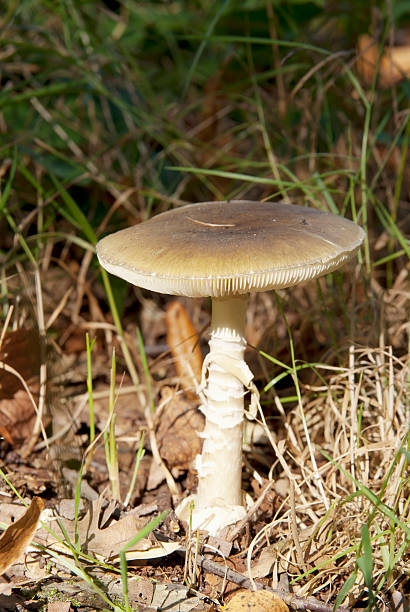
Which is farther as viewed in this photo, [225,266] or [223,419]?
[223,419]

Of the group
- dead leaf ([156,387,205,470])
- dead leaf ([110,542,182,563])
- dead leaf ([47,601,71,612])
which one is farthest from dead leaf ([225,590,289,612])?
dead leaf ([156,387,205,470])

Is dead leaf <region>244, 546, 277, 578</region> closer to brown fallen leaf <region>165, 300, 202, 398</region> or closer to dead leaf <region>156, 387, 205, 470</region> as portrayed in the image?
dead leaf <region>156, 387, 205, 470</region>

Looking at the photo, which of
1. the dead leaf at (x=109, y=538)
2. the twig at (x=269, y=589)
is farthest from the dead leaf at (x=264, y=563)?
the dead leaf at (x=109, y=538)

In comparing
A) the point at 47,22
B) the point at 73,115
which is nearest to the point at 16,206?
the point at 73,115

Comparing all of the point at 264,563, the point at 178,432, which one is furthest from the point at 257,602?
the point at 178,432

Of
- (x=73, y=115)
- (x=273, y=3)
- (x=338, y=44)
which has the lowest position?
(x=73, y=115)

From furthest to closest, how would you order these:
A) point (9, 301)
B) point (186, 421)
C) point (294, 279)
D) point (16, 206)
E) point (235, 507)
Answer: point (16, 206), point (9, 301), point (186, 421), point (235, 507), point (294, 279)

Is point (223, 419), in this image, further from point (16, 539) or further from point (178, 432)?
point (16, 539)

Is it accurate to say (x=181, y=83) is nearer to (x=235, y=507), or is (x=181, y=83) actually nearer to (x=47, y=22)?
(x=47, y=22)
